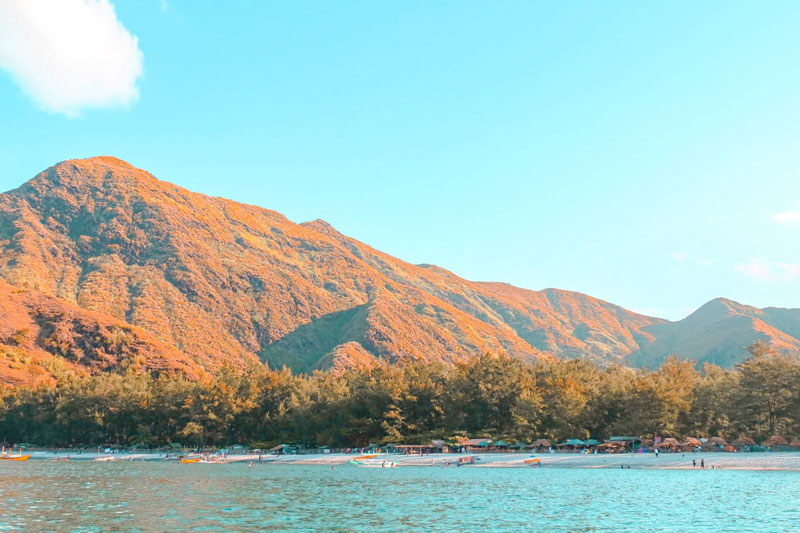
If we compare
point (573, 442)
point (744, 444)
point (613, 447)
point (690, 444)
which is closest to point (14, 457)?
point (573, 442)

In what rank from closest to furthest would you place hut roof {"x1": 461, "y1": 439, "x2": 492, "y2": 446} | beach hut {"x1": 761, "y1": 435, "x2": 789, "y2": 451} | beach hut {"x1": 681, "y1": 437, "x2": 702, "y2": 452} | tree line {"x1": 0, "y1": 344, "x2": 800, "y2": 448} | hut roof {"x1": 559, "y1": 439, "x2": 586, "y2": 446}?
beach hut {"x1": 761, "y1": 435, "x2": 789, "y2": 451}, beach hut {"x1": 681, "y1": 437, "x2": 702, "y2": 452}, tree line {"x1": 0, "y1": 344, "x2": 800, "y2": 448}, hut roof {"x1": 559, "y1": 439, "x2": 586, "y2": 446}, hut roof {"x1": 461, "y1": 439, "x2": 492, "y2": 446}

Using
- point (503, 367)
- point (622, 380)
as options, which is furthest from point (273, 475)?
point (622, 380)

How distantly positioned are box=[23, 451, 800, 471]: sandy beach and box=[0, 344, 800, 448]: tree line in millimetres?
10126

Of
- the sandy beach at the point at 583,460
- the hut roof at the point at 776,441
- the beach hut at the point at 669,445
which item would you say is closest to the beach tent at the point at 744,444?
the hut roof at the point at 776,441

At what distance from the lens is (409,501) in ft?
207

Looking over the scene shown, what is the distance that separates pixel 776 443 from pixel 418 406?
65.8m

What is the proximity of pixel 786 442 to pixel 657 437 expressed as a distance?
20.4 m

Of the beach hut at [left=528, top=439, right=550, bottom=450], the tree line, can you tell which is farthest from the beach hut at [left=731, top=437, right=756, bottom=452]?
the beach hut at [left=528, top=439, right=550, bottom=450]

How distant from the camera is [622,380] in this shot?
135750 millimetres

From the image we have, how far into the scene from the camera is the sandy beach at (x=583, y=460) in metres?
94.4

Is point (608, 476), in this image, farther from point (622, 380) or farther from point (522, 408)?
point (622, 380)

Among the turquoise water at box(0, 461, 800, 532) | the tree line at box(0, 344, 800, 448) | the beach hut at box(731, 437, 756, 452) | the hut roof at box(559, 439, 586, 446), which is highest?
the tree line at box(0, 344, 800, 448)

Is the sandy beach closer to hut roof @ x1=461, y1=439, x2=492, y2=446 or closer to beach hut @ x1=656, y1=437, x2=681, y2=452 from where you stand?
beach hut @ x1=656, y1=437, x2=681, y2=452

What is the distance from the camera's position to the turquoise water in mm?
48750
